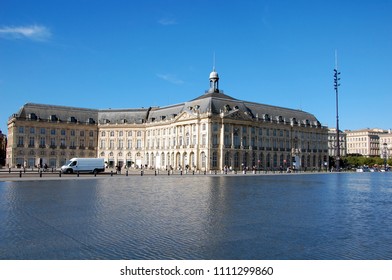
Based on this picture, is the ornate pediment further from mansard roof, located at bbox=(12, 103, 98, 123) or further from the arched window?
mansard roof, located at bbox=(12, 103, 98, 123)

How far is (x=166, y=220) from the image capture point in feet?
49.9

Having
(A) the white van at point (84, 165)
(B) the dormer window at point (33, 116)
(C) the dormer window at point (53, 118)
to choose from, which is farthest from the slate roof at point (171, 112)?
(A) the white van at point (84, 165)

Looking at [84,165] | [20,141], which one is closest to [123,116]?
[20,141]

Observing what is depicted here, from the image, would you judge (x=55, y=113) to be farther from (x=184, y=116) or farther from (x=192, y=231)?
(x=192, y=231)

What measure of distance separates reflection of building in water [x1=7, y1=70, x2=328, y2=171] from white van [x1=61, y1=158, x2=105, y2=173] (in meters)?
26.5

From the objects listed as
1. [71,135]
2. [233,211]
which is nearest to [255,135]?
[71,135]

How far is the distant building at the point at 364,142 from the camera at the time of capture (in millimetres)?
185875

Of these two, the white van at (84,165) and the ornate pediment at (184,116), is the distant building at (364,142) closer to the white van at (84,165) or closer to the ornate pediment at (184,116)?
the ornate pediment at (184,116)

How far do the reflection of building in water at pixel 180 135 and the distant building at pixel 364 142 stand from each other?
7468cm

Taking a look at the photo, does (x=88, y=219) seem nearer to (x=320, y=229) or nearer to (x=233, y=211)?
(x=233, y=211)

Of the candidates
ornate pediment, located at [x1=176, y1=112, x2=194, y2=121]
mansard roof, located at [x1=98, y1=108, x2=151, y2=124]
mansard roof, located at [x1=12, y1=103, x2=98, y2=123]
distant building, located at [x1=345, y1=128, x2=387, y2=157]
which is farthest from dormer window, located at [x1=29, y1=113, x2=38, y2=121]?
distant building, located at [x1=345, y1=128, x2=387, y2=157]

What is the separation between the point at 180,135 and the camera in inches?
3853

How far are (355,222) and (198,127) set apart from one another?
77.5 m

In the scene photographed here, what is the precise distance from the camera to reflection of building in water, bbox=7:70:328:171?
92.3m
